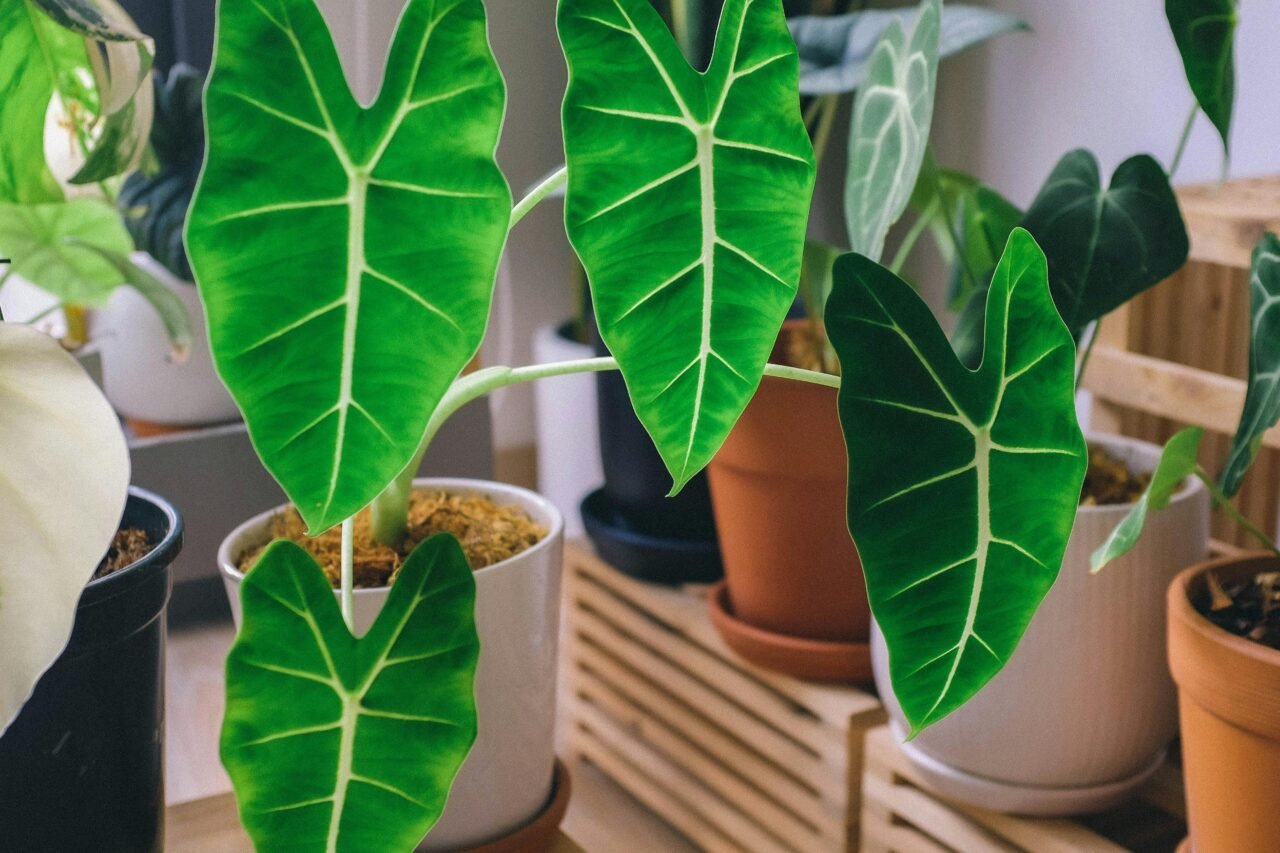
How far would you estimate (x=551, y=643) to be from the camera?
764 mm

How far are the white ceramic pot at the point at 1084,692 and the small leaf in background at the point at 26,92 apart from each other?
2.13 feet

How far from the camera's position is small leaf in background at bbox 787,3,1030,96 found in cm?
104

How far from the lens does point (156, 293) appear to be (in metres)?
1.11

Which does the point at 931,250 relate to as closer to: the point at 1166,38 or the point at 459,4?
the point at 1166,38

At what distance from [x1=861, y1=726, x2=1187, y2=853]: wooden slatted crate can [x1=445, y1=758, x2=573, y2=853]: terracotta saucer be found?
0.80 feet

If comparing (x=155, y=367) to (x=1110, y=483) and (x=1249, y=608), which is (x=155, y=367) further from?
(x=1249, y=608)

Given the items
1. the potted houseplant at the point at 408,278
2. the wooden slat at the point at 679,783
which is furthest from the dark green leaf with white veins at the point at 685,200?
the wooden slat at the point at 679,783

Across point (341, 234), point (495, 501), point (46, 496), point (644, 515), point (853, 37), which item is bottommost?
point (644, 515)

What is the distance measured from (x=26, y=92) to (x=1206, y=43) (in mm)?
653

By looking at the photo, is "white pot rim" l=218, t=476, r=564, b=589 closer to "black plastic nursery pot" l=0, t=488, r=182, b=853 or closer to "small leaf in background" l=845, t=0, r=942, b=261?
"black plastic nursery pot" l=0, t=488, r=182, b=853

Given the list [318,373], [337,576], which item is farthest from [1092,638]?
[318,373]

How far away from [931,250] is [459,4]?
50.9 inches

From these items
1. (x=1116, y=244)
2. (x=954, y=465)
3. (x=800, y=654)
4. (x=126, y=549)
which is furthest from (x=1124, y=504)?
(x=126, y=549)

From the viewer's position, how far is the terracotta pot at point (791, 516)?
928mm
